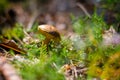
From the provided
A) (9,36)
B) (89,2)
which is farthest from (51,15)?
(9,36)

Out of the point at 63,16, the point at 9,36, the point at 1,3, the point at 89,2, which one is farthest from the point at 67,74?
the point at 1,3

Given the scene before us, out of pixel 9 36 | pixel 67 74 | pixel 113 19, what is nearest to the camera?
pixel 67 74

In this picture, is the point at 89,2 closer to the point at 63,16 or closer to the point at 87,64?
the point at 63,16

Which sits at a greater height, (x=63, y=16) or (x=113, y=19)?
(x=113, y=19)

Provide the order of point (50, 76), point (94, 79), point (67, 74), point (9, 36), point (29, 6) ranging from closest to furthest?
point (50, 76)
point (94, 79)
point (67, 74)
point (9, 36)
point (29, 6)

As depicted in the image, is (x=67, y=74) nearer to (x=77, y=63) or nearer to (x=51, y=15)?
(x=77, y=63)

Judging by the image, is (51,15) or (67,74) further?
(51,15)

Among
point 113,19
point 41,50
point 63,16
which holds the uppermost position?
point 41,50
